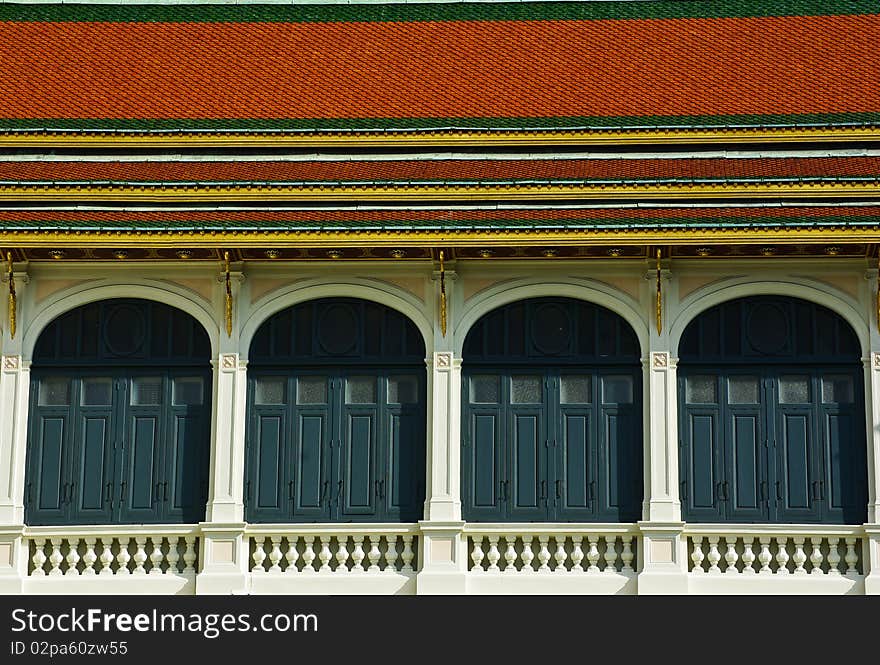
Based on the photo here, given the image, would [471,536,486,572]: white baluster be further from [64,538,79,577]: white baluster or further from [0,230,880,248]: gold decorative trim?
[64,538,79,577]: white baluster

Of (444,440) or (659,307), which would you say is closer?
(444,440)

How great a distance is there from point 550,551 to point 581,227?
426cm

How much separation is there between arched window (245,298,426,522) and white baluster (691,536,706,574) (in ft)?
11.9

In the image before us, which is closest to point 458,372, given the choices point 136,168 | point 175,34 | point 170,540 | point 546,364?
point 546,364

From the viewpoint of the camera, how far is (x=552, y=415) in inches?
982

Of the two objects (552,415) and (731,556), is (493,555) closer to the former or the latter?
(552,415)

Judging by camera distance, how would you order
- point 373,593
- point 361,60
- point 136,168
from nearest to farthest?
point 373,593 → point 136,168 → point 361,60

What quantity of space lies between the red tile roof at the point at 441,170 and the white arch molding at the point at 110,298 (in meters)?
2.01

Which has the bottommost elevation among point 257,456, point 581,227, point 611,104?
point 257,456

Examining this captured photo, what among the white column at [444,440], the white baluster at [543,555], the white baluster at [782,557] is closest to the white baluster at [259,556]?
the white column at [444,440]

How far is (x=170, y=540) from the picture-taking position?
24.6 m

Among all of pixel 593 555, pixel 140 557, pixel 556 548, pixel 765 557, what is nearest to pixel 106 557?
pixel 140 557

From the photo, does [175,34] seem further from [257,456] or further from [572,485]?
[572,485]

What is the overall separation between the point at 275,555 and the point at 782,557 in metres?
6.61
